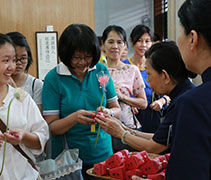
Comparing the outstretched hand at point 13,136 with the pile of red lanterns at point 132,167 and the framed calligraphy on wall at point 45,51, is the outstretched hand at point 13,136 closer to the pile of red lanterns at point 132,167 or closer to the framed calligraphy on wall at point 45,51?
the pile of red lanterns at point 132,167

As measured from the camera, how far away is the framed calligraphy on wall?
13.7 ft

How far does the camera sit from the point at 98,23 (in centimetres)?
698

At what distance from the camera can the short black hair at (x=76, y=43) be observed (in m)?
1.69

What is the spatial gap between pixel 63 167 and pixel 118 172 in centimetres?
31

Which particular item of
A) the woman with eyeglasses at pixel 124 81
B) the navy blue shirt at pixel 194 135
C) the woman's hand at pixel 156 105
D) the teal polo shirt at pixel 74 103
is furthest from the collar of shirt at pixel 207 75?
the woman's hand at pixel 156 105

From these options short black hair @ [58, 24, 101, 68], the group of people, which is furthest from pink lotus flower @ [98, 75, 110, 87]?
short black hair @ [58, 24, 101, 68]

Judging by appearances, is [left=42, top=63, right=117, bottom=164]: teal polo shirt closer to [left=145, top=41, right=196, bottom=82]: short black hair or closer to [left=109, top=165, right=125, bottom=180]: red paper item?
[left=109, top=165, right=125, bottom=180]: red paper item

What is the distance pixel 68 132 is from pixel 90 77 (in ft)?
1.22

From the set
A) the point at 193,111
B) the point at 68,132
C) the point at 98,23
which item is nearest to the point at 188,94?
the point at 193,111

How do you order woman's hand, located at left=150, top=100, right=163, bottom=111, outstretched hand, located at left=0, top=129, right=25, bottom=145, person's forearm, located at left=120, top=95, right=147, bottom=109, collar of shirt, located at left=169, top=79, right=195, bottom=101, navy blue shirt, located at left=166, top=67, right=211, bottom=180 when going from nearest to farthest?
1. navy blue shirt, located at left=166, top=67, right=211, bottom=180
2. outstretched hand, located at left=0, top=129, right=25, bottom=145
3. collar of shirt, located at left=169, top=79, right=195, bottom=101
4. person's forearm, located at left=120, top=95, right=147, bottom=109
5. woman's hand, located at left=150, top=100, right=163, bottom=111

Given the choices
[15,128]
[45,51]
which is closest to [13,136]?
[15,128]

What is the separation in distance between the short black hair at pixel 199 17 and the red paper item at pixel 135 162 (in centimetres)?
81

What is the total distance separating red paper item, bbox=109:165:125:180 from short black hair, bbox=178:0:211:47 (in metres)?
0.86

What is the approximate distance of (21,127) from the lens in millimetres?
1438
